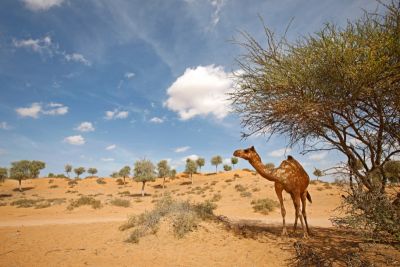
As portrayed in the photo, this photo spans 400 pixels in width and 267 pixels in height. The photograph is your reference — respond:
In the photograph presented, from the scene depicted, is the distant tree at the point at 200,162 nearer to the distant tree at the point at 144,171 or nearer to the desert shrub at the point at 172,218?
the distant tree at the point at 144,171

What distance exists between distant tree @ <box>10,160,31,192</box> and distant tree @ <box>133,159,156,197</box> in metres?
25.0

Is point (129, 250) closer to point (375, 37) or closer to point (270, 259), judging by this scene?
point (270, 259)

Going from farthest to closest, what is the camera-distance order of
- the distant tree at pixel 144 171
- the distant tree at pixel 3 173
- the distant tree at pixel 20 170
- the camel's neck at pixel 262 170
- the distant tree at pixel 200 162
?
the distant tree at pixel 200 162
the distant tree at pixel 20 170
the distant tree at pixel 3 173
the distant tree at pixel 144 171
the camel's neck at pixel 262 170

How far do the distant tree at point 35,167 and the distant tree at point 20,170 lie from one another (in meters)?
0.67

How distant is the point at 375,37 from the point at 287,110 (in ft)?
7.38

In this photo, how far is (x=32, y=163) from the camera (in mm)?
62375

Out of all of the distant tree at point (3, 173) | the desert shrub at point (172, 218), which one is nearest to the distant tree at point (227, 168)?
the distant tree at point (3, 173)

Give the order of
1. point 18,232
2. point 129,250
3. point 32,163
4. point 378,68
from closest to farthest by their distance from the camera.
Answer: point 378,68 → point 129,250 → point 18,232 → point 32,163

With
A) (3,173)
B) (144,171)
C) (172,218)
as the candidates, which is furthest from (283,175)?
(3,173)

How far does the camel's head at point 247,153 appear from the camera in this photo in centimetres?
873

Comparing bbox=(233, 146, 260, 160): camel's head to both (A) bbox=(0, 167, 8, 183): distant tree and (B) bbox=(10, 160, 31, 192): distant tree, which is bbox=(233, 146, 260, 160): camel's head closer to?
(B) bbox=(10, 160, 31, 192): distant tree

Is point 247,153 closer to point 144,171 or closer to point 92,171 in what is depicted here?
point 144,171

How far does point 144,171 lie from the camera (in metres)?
41.4

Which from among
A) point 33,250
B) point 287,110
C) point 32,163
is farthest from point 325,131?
point 32,163
